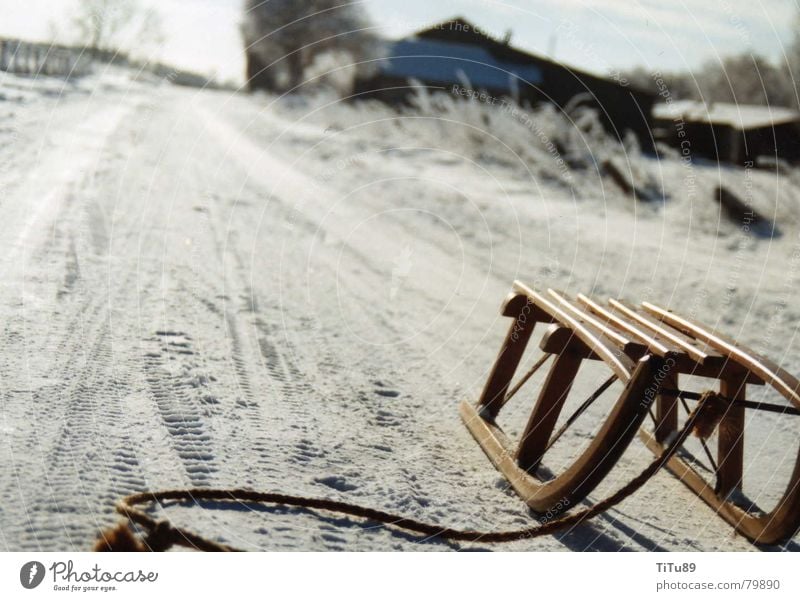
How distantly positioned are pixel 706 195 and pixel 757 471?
8.83 m

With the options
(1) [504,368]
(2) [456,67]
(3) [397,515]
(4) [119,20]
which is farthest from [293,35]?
(3) [397,515]

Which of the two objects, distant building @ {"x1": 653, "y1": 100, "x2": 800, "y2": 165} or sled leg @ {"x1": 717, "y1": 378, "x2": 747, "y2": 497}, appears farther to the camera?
distant building @ {"x1": 653, "y1": 100, "x2": 800, "y2": 165}

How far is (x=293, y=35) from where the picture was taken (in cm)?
3309

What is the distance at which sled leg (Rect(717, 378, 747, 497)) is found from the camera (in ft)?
10.4

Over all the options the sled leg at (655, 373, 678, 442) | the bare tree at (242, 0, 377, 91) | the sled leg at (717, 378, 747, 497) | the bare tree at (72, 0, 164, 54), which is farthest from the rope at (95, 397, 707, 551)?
the bare tree at (242, 0, 377, 91)

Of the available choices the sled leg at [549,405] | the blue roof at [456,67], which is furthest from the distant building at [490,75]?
the sled leg at [549,405]

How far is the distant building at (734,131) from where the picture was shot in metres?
17.9

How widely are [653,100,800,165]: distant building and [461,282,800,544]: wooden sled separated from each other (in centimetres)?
1468

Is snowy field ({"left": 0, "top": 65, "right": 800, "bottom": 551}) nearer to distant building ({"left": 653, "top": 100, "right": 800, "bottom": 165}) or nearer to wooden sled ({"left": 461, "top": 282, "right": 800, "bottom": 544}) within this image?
wooden sled ({"left": 461, "top": 282, "right": 800, "bottom": 544})

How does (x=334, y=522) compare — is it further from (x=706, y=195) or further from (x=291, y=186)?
(x=706, y=195)

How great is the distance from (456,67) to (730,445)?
19465 mm

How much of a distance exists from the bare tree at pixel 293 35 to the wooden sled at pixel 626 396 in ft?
85.0

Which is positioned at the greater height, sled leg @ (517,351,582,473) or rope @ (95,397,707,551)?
sled leg @ (517,351,582,473)

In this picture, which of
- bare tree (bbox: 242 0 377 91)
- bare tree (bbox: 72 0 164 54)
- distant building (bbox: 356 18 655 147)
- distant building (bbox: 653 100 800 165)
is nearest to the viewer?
bare tree (bbox: 72 0 164 54)
